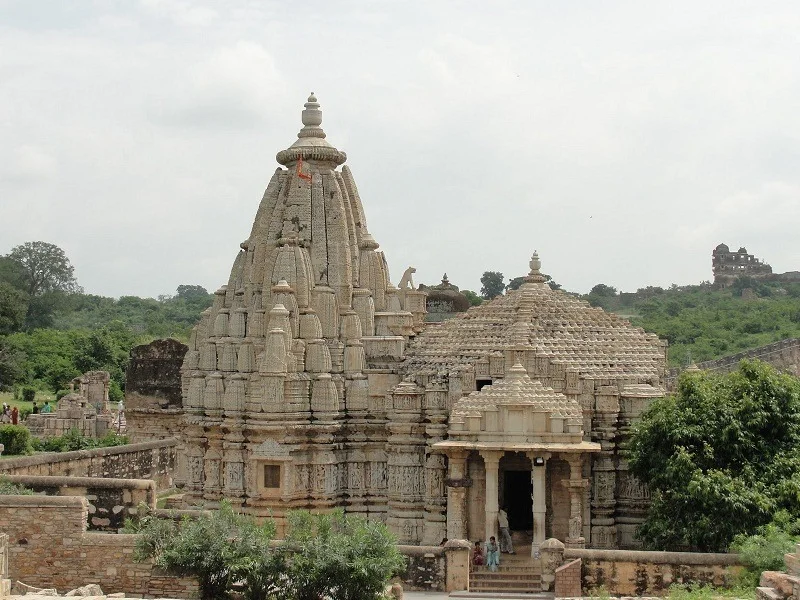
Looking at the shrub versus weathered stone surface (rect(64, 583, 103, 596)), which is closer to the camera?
weathered stone surface (rect(64, 583, 103, 596))

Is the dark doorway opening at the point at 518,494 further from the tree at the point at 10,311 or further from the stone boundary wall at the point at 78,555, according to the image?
the tree at the point at 10,311

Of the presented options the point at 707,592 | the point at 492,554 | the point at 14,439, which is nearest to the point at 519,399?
the point at 492,554

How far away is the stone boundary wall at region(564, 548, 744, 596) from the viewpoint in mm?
23250

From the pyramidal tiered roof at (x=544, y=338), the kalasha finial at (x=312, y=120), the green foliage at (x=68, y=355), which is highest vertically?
the kalasha finial at (x=312, y=120)

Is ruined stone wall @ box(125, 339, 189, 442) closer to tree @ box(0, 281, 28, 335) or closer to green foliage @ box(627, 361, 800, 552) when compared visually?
green foliage @ box(627, 361, 800, 552)

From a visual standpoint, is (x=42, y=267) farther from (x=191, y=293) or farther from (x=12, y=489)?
(x=12, y=489)

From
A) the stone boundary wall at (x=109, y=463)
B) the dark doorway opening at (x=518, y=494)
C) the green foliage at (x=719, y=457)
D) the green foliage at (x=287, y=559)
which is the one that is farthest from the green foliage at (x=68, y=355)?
the green foliage at (x=287, y=559)

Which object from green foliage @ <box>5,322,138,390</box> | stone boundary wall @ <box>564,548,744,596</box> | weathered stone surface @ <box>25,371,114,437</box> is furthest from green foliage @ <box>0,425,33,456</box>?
green foliage @ <box>5,322,138,390</box>

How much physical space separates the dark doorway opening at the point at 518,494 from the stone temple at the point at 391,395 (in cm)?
3

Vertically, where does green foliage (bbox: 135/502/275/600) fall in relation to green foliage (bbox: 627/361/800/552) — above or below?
below

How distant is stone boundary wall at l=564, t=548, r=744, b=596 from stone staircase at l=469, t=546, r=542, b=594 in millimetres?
1805

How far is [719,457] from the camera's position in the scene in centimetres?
2595

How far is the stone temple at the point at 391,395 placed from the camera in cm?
2711

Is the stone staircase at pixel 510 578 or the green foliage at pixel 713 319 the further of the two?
the green foliage at pixel 713 319
